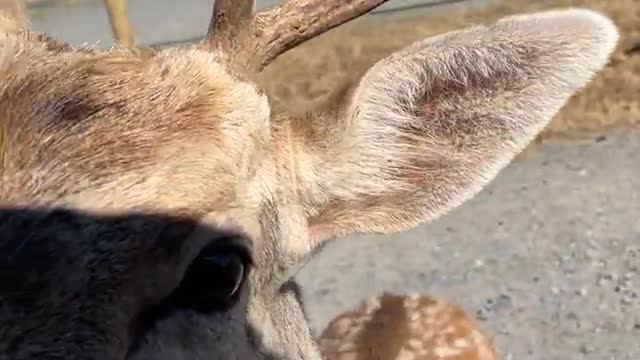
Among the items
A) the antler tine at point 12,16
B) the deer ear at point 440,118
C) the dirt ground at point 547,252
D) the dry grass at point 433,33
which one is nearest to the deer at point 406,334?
the dirt ground at point 547,252

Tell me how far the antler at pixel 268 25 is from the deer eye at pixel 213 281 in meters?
0.54

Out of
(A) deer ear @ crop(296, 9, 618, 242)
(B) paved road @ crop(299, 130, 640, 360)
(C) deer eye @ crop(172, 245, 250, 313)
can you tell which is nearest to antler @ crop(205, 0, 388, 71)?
(A) deer ear @ crop(296, 9, 618, 242)

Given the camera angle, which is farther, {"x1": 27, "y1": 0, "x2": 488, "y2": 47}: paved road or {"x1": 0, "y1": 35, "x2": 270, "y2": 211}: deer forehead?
{"x1": 27, "y1": 0, "x2": 488, "y2": 47}: paved road

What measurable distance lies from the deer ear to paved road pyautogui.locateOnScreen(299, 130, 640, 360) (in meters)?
3.50

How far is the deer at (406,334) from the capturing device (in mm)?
4634

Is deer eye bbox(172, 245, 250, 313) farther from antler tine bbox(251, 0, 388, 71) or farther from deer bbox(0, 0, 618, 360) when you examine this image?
antler tine bbox(251, 0, 388, 71)

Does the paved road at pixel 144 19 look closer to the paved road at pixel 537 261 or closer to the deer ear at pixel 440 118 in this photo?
the paved road at pixel 537 261

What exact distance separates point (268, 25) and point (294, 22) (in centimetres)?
6

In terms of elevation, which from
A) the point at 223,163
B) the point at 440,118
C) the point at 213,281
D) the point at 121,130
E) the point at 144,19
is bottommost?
the point at 144,19

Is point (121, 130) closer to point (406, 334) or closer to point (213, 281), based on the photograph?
point (213, 281)

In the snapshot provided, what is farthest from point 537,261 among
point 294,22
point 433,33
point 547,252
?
point 433,33

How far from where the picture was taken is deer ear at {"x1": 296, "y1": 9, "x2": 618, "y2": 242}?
3021 mm

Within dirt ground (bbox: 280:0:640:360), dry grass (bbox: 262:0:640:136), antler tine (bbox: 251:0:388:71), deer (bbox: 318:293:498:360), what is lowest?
dry grass (bbox: 262:0:640:136)

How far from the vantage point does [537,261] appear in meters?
7.82
